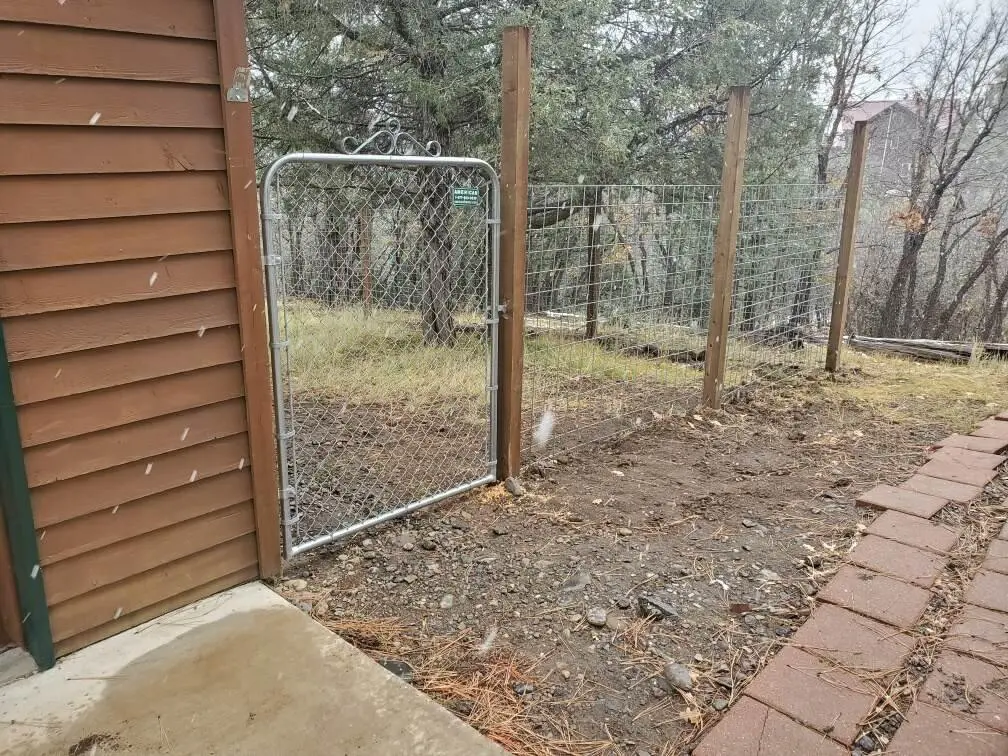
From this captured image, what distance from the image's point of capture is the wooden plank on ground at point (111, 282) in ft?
5.95

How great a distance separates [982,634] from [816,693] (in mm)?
700

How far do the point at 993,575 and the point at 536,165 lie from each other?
429 cm

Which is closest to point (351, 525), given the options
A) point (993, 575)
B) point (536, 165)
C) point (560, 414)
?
point (560, 414)

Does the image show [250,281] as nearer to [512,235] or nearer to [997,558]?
[512,235]

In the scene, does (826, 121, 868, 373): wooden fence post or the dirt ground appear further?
(826, 121, 868, 373): wooden fence post

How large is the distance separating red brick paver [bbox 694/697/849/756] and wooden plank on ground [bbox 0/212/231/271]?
2.00m

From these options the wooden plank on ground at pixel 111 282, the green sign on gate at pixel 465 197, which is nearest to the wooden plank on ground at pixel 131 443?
the wooden plank on ground at pixel 111 282

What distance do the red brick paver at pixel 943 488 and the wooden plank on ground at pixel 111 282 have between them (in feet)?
10.4

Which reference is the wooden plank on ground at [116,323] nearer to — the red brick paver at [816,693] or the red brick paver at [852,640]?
the red brick paver at [816,693]

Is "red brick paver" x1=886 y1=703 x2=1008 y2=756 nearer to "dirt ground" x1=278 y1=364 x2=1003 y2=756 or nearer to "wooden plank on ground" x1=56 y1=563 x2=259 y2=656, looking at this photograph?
"dirt ground" x1=278 y1=364 x2=1003 y2=756

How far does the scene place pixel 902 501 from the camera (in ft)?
10.5

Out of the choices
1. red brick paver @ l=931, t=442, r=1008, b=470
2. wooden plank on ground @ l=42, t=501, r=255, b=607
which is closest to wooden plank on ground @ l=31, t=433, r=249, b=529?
wooden plank on ground @ l=42, t=501, r=255, b=607

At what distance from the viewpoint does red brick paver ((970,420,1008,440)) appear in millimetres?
4109

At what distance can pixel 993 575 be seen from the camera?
8.43 ft
